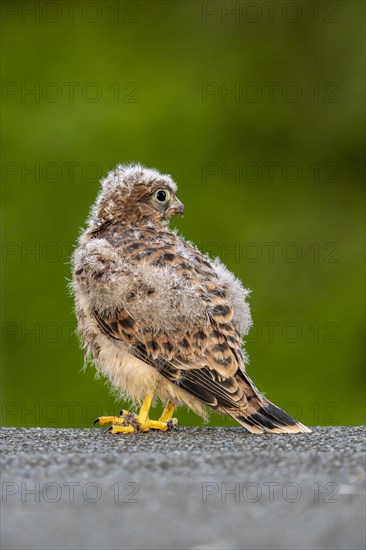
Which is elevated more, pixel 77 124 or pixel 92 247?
pixel 77 124

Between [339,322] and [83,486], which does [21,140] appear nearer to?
[339,322]

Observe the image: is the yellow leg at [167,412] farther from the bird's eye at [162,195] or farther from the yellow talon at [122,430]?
the bird's eye at [162,195]

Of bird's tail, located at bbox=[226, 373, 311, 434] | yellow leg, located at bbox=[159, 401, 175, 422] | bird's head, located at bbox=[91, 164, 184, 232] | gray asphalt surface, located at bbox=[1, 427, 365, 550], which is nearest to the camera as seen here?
gray asphalt surface, located at bbox=[1, 427, 365, 550]

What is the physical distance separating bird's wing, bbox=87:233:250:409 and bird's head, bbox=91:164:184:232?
1.36 ft

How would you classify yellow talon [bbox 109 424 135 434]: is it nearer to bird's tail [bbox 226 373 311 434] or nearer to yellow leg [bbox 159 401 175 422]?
yellow leg [bbox 159 401 175 422]

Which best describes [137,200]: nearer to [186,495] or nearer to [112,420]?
[112,420]

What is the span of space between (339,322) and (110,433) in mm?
6544

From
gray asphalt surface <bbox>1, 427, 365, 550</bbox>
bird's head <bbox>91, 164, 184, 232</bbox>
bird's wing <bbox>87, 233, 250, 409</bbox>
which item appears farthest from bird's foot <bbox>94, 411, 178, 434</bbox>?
bird's head <bbox>91, 164, 184, 232</bbox>

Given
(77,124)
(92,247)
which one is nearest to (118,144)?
(77,124)

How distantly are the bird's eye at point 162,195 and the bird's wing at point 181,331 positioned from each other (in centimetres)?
50

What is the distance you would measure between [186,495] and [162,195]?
84.0 inches

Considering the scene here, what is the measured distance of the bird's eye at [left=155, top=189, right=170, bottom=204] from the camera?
181 inches

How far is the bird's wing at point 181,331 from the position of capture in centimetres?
403

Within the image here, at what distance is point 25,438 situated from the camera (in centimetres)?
399
